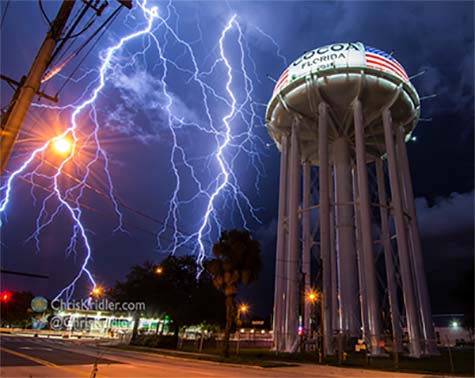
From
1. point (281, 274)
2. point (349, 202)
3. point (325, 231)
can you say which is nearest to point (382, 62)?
point (349, 202)

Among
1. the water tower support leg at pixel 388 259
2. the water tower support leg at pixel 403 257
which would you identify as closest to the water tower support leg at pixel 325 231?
the water tower support leg at pixel 388 259

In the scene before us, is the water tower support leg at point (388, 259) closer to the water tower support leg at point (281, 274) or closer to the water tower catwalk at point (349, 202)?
the water tower catwalk at point (349, 202)

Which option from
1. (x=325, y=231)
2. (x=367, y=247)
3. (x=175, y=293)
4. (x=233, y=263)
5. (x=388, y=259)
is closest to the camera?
(x=233, y=263)

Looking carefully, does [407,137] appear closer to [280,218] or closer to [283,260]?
[280,218]

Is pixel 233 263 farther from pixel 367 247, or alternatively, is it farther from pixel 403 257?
pixel 403 257

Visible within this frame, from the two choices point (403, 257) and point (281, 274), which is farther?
point (281, 274)

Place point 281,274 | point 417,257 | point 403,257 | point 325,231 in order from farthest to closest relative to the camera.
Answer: point 281,274 → point 417,257 → point 325,231 → point 403,257
